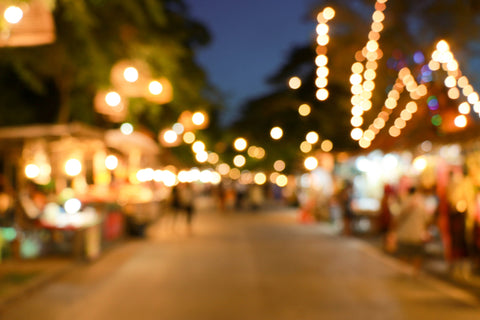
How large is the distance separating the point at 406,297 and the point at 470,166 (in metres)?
3.94

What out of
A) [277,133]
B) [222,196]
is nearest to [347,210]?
[277,133]

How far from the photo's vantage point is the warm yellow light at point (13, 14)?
798cm

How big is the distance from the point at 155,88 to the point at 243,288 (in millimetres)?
7419

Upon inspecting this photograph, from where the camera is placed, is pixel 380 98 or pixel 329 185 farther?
pixel 329 185

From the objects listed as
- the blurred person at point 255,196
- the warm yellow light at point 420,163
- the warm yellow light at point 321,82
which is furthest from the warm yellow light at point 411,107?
the blurred person at point 255,196

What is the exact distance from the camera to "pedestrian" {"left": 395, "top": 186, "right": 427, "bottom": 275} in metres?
13.8

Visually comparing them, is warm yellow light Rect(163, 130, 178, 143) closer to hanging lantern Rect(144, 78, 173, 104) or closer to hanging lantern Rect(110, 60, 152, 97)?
hanging lantern Rect(144, 78, 173, 104)

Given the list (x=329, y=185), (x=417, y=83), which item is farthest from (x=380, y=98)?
(x=329, y=185)

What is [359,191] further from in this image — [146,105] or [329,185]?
[146,105]

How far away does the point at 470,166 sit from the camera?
13.8 meters

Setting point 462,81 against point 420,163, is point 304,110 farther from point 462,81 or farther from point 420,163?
point 420,163

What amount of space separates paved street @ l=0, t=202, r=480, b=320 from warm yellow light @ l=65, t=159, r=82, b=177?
285cm

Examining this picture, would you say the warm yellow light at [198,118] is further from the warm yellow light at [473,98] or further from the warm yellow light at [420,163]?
the warm yellow light at [473,98]

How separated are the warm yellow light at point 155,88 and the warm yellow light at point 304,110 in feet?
22.5
